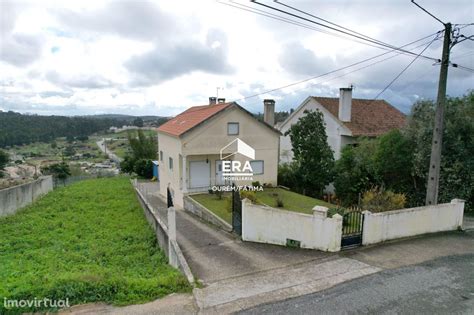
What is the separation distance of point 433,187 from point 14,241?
16495 mm

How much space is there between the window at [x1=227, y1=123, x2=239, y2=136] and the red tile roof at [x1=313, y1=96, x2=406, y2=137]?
30.3 ft

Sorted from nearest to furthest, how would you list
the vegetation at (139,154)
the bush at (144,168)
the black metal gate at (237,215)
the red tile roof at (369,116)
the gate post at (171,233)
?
1. the gate post at (171,233)
2. the black metal gate at (237,215)
3. the red tile roof at (369,116)
4. the bush at (144,168)
5. the vegetation at (139,154)

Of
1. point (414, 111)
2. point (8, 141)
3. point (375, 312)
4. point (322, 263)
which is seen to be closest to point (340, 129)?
point (414, 111)

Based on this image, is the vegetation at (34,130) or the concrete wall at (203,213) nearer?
the concrete wall at (203,213)

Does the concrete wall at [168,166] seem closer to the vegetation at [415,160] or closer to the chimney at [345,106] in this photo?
the vegetation at [415,160]

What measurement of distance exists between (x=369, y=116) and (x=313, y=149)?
9.50m

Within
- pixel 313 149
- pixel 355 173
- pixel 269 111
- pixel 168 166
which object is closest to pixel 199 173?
pixel 168 166

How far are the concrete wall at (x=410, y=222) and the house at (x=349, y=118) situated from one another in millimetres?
11172

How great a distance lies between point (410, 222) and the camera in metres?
10.4

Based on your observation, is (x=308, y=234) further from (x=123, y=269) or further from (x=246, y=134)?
(x=246, y=134)

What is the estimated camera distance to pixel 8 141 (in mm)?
73875

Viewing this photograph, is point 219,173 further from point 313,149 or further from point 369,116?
point 369,116

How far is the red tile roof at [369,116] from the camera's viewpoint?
908 inches

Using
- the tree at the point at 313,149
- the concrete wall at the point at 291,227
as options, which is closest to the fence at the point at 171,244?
the concrete wall at the point at 291,227
